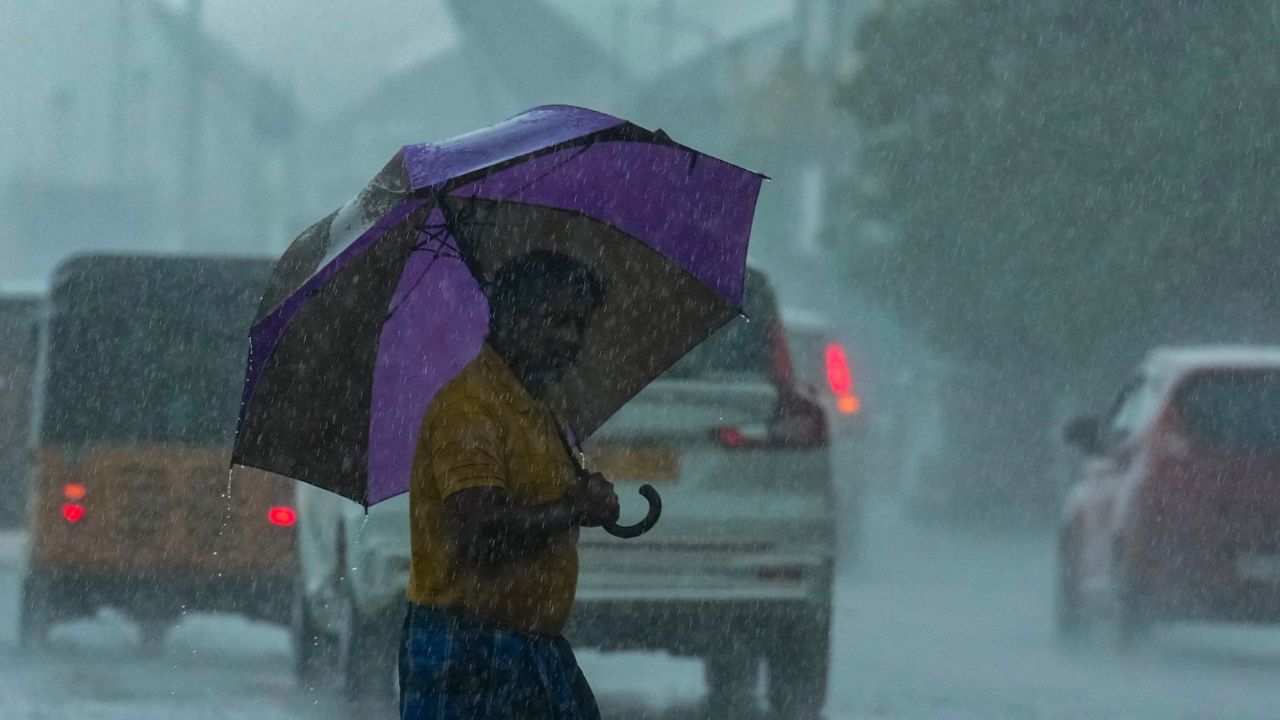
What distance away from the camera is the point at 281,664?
11953 millimetres

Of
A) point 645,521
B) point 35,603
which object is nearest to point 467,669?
point 645,521

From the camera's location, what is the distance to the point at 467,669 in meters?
4.23

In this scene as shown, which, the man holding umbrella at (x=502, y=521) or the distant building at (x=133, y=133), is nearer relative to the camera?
the man holding umbrella at (x=502, y=521)

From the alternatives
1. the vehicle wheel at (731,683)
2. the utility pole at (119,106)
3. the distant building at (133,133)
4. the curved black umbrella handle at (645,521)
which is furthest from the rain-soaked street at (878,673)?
the utility pole at (119,106)

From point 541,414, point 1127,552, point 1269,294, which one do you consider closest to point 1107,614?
point 1127,552

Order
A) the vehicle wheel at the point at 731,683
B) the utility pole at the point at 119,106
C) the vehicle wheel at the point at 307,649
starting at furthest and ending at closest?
1. the utility pole at the point at 119,106
2. the vehicle wheel at the point at 307,649
3. the vehicle wheel at the point at 731,683

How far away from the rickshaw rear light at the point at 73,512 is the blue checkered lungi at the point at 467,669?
7.90 meters

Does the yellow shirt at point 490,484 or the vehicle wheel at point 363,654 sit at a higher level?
the yellow shirt at point 490,484

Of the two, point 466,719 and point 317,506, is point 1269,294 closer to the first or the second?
point 317,506

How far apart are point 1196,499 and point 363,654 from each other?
4730 mm

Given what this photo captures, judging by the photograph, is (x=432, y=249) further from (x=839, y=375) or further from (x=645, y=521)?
(x=839, y=375)

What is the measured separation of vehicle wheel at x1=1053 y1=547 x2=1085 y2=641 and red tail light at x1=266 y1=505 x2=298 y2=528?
4129 mm

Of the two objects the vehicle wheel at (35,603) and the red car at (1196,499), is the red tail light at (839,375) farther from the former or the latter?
the vehicle wheel at (35,603)

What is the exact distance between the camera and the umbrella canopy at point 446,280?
473cm
